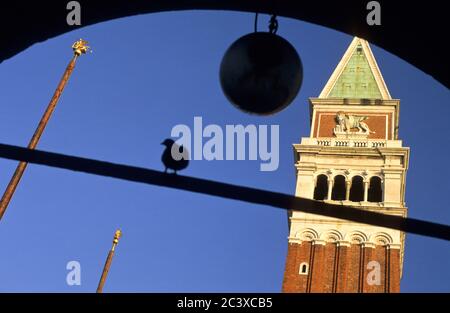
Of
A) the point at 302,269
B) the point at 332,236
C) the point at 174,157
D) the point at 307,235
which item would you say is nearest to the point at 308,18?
the point at 174,157

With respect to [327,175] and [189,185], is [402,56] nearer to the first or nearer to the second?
[189,185]

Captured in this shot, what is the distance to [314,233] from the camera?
3834cm

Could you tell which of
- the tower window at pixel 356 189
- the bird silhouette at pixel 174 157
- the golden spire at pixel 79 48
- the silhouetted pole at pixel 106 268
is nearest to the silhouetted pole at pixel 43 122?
the golden spire at pixel 79 48

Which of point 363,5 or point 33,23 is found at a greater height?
point 363,5

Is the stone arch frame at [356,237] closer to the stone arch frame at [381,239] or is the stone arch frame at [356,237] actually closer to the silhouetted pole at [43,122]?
the stone arch frame at [381,239]

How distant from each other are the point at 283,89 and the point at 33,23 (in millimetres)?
1898

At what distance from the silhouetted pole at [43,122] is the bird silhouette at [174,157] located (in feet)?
34.9

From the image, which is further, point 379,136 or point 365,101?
point 365,101

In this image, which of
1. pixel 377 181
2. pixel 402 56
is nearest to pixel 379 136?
pixel 377 181

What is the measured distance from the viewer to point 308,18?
4.48 metres

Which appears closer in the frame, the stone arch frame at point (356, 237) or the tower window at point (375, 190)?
the stone arch frame at point (356, 237)

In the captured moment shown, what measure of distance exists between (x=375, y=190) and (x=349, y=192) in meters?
1.69

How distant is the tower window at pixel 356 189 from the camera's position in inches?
1576

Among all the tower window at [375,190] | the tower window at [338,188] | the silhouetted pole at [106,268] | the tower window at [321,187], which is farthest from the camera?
the tower window at [338,188]
